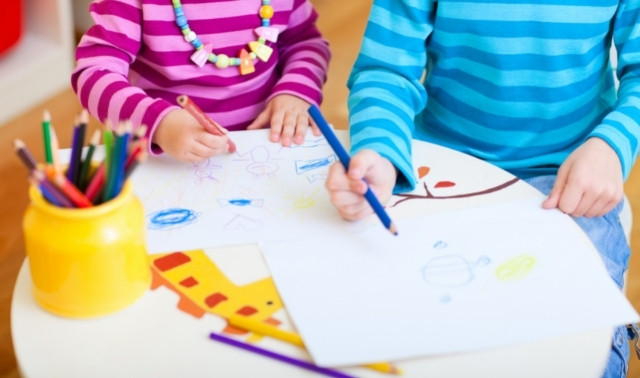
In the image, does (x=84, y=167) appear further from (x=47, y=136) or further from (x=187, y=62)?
(x=187, y=62)

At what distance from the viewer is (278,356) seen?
62 cm

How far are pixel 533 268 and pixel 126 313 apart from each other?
1.14 ft

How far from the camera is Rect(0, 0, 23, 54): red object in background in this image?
179cm

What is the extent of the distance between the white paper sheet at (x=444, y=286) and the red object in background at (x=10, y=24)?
4.30 feet

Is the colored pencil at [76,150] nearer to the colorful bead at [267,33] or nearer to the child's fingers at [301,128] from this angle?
the child's fingers at [301,128]

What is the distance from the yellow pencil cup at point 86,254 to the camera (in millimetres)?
611

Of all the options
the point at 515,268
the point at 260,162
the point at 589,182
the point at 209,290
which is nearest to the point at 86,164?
the point at 209,290

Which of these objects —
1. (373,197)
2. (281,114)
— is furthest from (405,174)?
(281,114)

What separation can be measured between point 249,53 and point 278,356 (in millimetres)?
505

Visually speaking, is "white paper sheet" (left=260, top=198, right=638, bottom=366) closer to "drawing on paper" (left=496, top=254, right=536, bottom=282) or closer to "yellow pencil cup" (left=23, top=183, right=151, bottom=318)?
"drawing on paper" (left=496, top=254, right=536, bottom=282)

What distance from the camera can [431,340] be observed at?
2.07 ft

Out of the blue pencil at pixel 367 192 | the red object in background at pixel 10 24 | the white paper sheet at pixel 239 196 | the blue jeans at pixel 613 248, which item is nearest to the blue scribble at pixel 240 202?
the white paper sheet at pixel 239 196

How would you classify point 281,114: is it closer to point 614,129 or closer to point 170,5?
point 170,5

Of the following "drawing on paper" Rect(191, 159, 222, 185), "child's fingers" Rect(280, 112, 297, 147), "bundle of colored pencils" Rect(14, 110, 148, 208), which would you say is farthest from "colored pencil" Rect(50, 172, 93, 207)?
"child's fingers" Rect(280, 112, 297, 147)
